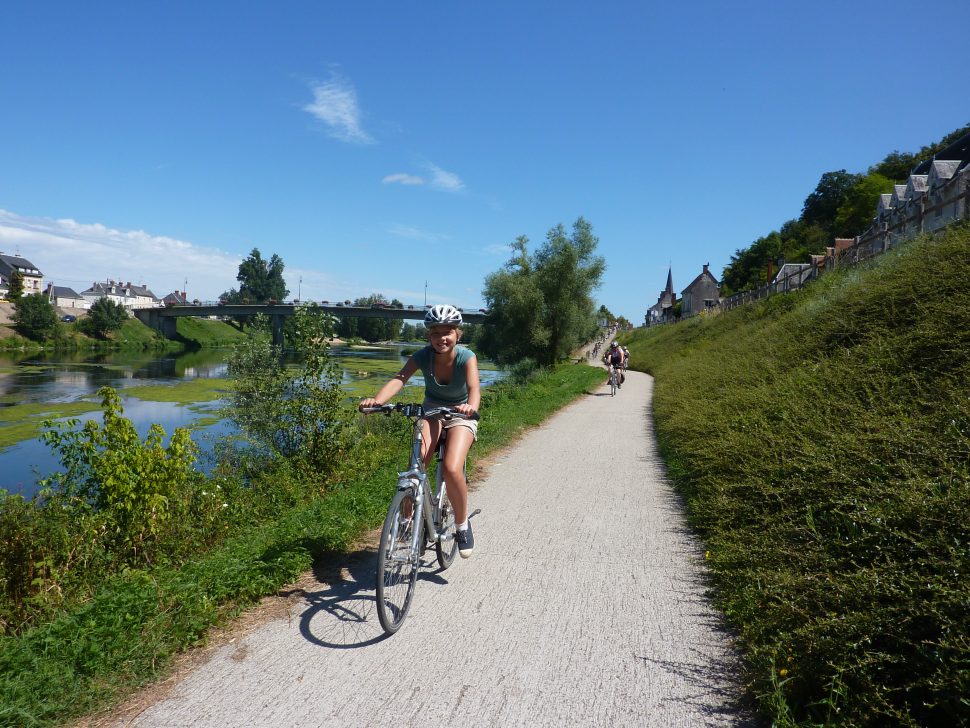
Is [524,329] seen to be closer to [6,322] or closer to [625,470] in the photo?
[625,470]

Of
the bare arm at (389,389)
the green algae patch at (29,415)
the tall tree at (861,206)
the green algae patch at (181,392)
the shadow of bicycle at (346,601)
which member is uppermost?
the tall tree at (861,206)

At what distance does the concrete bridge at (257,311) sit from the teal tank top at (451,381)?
112ft

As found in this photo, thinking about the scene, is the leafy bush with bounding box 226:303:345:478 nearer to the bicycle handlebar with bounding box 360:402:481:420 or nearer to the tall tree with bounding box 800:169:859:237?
the bicycle handlebar with bounding box 360:402:481:420

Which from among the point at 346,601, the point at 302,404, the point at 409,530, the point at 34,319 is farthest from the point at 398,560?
the point at 34,319

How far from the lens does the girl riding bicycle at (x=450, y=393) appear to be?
3857 millimetres

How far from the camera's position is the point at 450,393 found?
4156mm

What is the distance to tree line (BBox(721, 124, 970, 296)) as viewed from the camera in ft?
192

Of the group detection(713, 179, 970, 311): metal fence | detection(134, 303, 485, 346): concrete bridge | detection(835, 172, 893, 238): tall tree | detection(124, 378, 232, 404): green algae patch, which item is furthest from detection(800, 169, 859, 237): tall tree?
detection(124, 378, 232, 404): green algae patch

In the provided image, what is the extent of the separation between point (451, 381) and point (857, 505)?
8.22ft

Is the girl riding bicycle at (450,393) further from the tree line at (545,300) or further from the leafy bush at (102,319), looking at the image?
the leafy bush at (102,319)

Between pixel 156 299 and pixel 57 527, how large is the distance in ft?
478

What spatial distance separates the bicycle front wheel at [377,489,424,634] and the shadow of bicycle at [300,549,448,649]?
0.50 feet

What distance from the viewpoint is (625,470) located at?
7703 millimetres

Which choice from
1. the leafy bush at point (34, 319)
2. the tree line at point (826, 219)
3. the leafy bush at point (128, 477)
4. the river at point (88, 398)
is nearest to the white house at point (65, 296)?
the leafy bush at point (34, 319)
